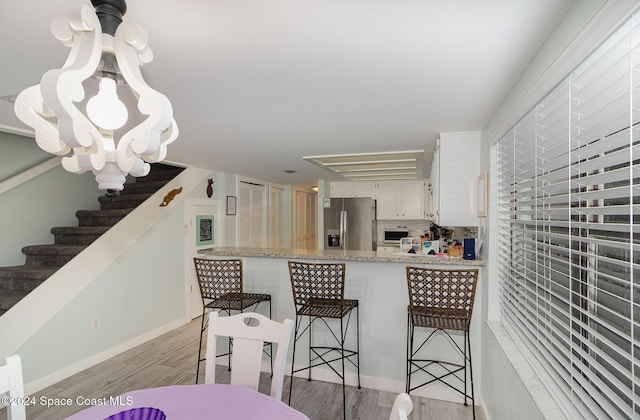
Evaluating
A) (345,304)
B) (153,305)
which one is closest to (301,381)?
A: (345,304)

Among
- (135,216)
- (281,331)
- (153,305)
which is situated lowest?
(153,305)

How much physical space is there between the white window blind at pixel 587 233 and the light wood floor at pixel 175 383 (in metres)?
1.22

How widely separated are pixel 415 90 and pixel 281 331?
148cm

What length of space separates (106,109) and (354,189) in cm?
531

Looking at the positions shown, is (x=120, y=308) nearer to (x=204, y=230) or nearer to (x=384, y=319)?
(x=204, y=230)

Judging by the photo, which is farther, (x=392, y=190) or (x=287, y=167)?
(x=392, y=190)

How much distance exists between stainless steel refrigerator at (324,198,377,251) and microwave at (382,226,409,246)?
0.88 feet

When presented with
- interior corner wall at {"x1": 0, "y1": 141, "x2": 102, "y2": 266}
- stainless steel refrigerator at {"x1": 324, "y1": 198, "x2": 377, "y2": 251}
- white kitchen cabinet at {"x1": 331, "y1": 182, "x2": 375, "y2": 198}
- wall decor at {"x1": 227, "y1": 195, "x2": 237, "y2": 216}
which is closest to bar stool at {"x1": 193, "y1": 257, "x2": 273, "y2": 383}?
interior corner wall at {"x1": 0, "y1": 141, "x2": 102, "y2": 266}

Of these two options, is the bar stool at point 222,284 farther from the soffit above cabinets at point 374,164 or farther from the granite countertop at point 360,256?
the soffit above cabinets at point 374,164

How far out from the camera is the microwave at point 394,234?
19.6 ft

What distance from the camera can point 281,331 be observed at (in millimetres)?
1592

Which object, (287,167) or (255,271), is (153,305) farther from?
(287,167)

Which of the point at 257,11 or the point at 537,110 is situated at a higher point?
the point at 257,11

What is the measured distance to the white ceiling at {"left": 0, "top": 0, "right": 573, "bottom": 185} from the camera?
3.84ft
